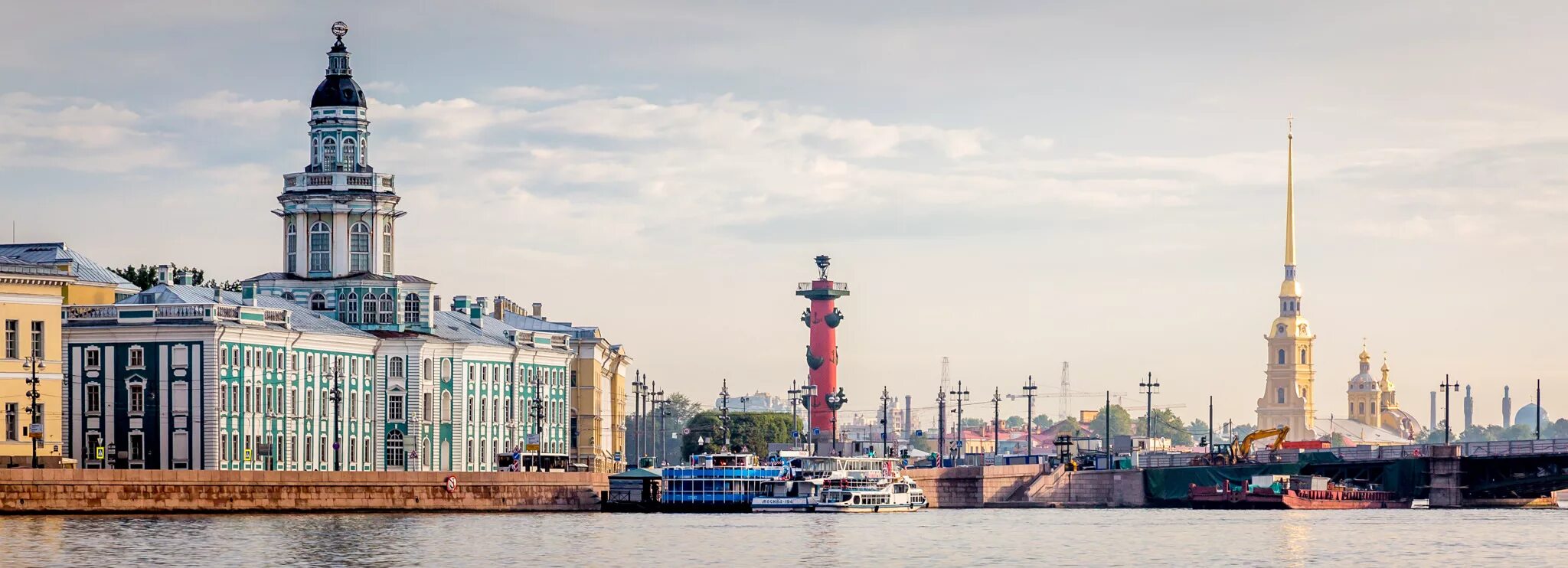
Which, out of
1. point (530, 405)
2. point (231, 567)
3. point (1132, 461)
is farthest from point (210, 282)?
point (231, 567)

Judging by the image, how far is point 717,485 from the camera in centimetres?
14438

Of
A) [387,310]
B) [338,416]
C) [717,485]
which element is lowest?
[717,485]

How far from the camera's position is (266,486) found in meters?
118

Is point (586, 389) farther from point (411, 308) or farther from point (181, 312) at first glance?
point (181, 312)

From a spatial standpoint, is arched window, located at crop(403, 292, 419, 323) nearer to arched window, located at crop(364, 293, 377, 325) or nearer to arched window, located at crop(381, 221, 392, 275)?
arched window, located at crop(364, 293, 377, 325)

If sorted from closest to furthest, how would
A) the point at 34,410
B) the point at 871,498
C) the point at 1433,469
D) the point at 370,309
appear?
the point at 34,410
the point at 871,498
the point at 370,309
the point at 1433,469

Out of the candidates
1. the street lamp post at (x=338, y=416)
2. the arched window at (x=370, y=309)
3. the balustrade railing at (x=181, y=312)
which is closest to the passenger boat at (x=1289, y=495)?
the arched window at (x=370, y=309)

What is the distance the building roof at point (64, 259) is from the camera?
131500 mm

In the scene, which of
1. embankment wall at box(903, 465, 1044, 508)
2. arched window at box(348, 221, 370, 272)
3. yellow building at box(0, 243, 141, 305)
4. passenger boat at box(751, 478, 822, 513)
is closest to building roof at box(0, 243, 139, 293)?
yellow building at box(0, 243, 141, 305)

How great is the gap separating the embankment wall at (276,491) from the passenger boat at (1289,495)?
49700 mm

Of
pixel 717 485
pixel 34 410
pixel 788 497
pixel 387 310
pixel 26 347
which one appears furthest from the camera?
pixel 387 310

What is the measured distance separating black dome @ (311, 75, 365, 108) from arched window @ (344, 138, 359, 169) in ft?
6.72

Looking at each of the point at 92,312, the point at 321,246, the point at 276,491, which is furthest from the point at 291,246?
the point at 276,491

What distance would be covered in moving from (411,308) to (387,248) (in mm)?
4255
